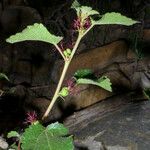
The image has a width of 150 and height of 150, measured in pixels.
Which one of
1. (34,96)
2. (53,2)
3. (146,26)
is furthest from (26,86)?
(146,26)

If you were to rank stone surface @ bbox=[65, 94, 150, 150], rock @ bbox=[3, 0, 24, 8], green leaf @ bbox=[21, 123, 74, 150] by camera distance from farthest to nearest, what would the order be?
rock @ bbox=[3, 0, 24, 8]
stone surface @ bbox=[65, 94, 150, 150]
green leaf @ bbox=[21, 123, 74, 150]

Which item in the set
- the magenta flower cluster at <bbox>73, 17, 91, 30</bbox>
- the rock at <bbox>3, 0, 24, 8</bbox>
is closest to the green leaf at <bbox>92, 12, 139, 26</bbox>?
the magenta flower cluster at <bbox>73, 17, 91, 30</bbox>

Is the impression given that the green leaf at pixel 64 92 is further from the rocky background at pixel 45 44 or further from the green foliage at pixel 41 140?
the rocky background at pixel 45 44

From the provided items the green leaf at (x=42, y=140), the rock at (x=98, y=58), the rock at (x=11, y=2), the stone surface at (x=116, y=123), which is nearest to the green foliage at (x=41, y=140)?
the green leaf at (x=42, y=140)

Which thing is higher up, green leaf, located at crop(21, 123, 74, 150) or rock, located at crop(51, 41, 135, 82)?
green leaf, located at crop(21, 123, 74, 150)

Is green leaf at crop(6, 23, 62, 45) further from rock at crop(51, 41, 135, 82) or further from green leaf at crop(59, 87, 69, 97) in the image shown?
rock at crop(51, 41, 135, 82)

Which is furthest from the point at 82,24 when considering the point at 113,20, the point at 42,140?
the point at 42,140

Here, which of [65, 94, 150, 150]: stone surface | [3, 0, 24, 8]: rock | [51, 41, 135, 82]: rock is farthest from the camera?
[3, 0, 24, 8]: rock

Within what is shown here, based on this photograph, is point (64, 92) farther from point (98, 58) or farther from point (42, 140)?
point (98, 58)

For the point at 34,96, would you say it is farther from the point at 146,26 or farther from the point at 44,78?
the point at 146,26
